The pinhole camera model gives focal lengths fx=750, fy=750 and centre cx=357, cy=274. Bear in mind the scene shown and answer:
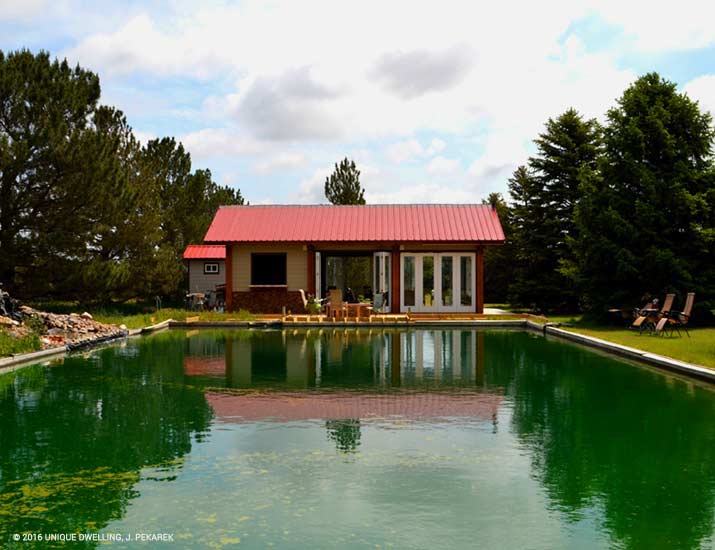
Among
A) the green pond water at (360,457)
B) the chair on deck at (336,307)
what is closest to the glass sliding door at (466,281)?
the chair on deck at (336,307)

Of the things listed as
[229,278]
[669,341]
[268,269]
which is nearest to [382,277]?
[268,269]

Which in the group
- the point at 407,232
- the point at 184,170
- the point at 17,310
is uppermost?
the point at 184,170

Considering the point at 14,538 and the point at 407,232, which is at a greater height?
the point at 407,232

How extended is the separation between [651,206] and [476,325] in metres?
6.48

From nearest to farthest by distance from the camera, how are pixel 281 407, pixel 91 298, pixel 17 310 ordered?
1. pixel 281 407
2. pixel 17 310
3. pixel 91 298

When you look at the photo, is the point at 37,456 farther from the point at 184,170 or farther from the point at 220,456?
the point at 184,170

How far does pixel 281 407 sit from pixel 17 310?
12037 mm

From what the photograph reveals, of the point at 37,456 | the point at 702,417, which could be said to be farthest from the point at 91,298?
the point at 702,417

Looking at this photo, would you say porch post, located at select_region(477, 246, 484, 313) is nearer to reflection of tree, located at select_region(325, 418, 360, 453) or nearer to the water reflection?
the water reflection

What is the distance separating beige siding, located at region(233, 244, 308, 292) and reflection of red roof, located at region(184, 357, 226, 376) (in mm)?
13835

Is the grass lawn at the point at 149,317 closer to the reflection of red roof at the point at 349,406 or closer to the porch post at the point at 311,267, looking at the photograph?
the porch post at the point at 311,267

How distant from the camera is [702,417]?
8.91 metres

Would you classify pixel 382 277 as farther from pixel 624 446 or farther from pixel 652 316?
pixel 624 446

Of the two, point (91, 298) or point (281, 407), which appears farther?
point (91, 298)
